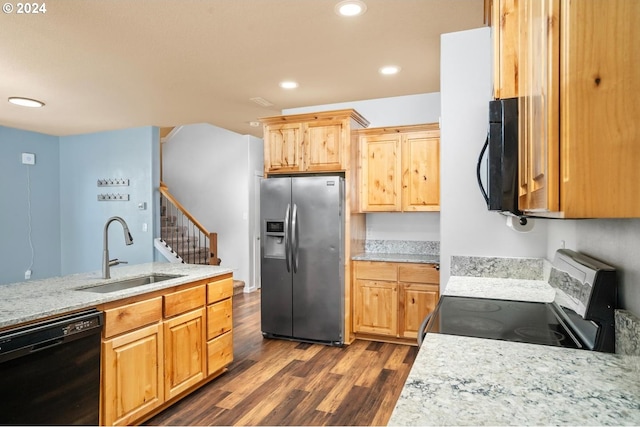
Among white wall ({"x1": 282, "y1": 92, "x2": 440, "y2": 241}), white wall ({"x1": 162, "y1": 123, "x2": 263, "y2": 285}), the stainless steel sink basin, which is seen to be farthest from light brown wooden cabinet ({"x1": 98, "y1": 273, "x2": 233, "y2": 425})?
white wall ({"x1": 162, "y1": 123, "x2": 263, "y2": 285})

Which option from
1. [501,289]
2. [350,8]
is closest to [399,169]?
[350,8]

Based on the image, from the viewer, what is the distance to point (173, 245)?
6.32 metres

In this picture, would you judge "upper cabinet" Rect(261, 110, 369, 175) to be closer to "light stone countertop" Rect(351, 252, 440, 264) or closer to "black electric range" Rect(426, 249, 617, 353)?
"light stone countertop" Rect(351, 252, 440, 264)

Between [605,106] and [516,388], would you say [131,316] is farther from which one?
[605,106]

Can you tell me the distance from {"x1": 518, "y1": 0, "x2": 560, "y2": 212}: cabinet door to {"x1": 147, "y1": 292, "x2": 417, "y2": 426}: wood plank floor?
211 centimetres

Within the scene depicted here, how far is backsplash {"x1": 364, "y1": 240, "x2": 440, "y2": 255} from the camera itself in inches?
161

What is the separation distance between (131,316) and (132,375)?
0.33 m

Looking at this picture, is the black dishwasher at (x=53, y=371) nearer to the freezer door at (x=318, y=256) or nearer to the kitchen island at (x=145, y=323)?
the kitchen island at (x=145, y=323)

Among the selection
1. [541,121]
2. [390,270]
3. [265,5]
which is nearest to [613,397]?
[541,121]

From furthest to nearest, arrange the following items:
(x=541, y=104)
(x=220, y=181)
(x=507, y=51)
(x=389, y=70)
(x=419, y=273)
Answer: (x=220, y=181)
(x=419, y=273)
(x=389, y=70)
(x=507, y=51)
(x=541, y=104)

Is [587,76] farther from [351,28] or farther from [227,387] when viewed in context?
[227,387]

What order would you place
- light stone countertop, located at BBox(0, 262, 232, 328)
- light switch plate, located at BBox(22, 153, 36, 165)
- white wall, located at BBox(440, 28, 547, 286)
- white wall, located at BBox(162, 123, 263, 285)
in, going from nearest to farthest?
light stone countertop, located at BBox(0, 262, 232, 328)
white wall, located at BBox(440, 28, 547, 286)
light switch plate, located at BBox(22, 153, 36, 165)
white wall, located at BBox(162, 123, 263, 285)

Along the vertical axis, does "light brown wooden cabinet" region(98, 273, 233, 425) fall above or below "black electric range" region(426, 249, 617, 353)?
below

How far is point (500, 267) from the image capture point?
7.75 feet
